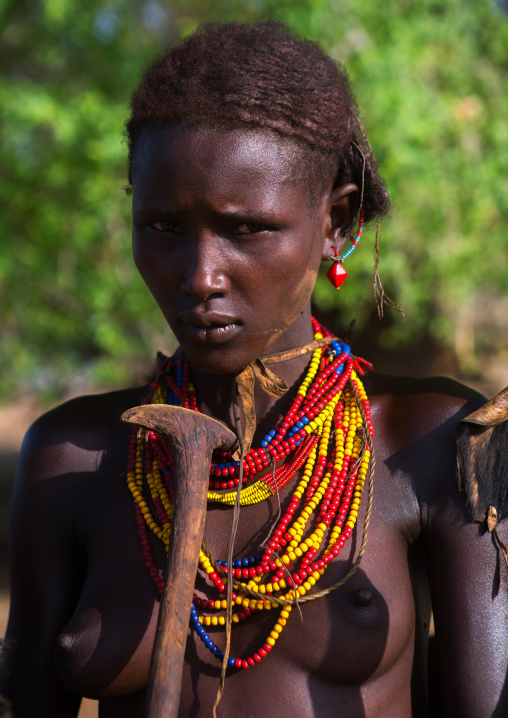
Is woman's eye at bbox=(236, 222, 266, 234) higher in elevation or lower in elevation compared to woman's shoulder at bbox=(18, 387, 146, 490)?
higher

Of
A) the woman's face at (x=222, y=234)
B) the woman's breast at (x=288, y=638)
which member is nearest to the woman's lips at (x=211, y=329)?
the woman's face at (x=222, y=234)

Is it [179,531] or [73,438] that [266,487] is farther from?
[73,438]

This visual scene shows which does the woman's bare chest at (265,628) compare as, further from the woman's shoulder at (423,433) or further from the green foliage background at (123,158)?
the green foliage background at (123,158)

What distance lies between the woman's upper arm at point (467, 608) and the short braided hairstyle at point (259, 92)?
83cm

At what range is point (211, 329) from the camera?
1782mm

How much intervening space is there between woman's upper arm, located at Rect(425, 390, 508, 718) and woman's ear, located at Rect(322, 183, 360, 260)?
25.7 inches

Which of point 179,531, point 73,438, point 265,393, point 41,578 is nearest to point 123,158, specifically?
point 73,438

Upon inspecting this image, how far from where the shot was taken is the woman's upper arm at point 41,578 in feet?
6.68

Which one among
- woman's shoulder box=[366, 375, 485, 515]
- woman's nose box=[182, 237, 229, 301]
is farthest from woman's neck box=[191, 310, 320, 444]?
woman's nose box=[182, 237, 229, 301]

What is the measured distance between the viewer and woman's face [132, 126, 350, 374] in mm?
1713

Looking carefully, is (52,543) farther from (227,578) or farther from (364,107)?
(364,107)

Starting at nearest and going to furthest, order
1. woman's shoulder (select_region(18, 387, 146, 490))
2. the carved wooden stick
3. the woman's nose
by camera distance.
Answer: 1. the carved wooden stick
2. the woman's nose
3. woman's shoulder (select_region(18, 387, 146, 490))

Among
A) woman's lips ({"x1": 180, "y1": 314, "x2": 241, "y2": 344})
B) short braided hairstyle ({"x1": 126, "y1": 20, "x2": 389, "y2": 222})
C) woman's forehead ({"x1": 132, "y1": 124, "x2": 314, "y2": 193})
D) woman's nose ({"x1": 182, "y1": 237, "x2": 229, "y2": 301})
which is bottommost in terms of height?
woman's lips ({"x1": 180, "y1": 314, "x2": 241, "y2": 344})

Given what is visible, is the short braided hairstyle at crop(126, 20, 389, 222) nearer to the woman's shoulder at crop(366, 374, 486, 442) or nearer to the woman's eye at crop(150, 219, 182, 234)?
the woman's eye at crop(150, 219, 182, 234)
